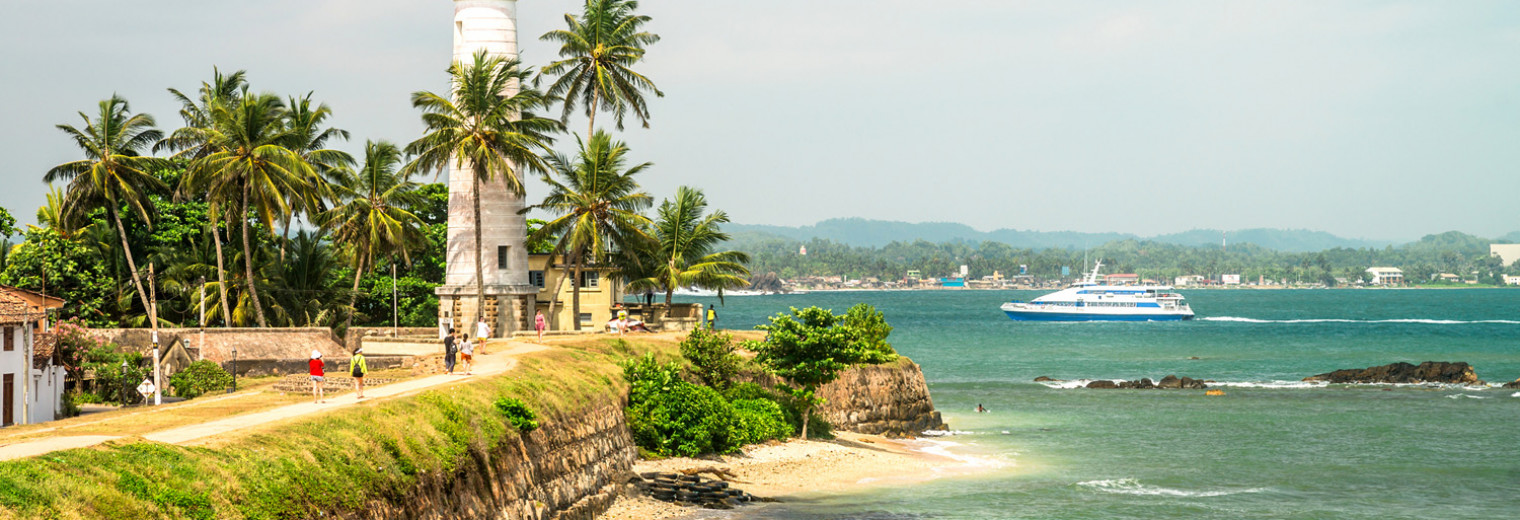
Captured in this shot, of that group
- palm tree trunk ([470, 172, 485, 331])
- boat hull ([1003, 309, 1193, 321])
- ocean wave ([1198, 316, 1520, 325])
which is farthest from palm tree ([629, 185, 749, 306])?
ocean wave ([1198, 316, 1520, 325])

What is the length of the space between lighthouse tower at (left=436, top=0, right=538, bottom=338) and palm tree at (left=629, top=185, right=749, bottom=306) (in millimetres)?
10384

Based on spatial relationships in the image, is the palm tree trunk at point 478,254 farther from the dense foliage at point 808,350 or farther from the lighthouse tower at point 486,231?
the dense foliage at point 808,350

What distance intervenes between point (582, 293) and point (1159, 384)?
37.4 metres

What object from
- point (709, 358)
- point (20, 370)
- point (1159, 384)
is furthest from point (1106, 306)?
point (20, 370)

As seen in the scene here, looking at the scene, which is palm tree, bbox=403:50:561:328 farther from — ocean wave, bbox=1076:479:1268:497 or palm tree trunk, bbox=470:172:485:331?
ocean wave, bbox=1076:479:1268:497

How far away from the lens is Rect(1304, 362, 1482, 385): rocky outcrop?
8112cm

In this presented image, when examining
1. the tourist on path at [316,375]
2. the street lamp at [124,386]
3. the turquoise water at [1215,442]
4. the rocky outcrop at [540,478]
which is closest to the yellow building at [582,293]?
the turquoise water at [1215,442]

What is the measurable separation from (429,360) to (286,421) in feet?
47.7

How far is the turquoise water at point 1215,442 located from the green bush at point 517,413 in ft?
27.7

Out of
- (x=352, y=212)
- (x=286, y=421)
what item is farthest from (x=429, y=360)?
(x=352, y=212)

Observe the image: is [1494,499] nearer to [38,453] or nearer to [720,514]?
[720,514]

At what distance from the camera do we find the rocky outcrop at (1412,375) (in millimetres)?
81125

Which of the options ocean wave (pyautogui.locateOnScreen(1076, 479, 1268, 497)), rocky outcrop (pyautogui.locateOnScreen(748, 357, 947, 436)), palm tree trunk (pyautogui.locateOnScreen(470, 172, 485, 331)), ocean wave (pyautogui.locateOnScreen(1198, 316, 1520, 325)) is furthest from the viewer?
ocean wave (pyautogui.locateOnScreen(1198, 316, 1520, 325))

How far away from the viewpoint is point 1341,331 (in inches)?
5817
